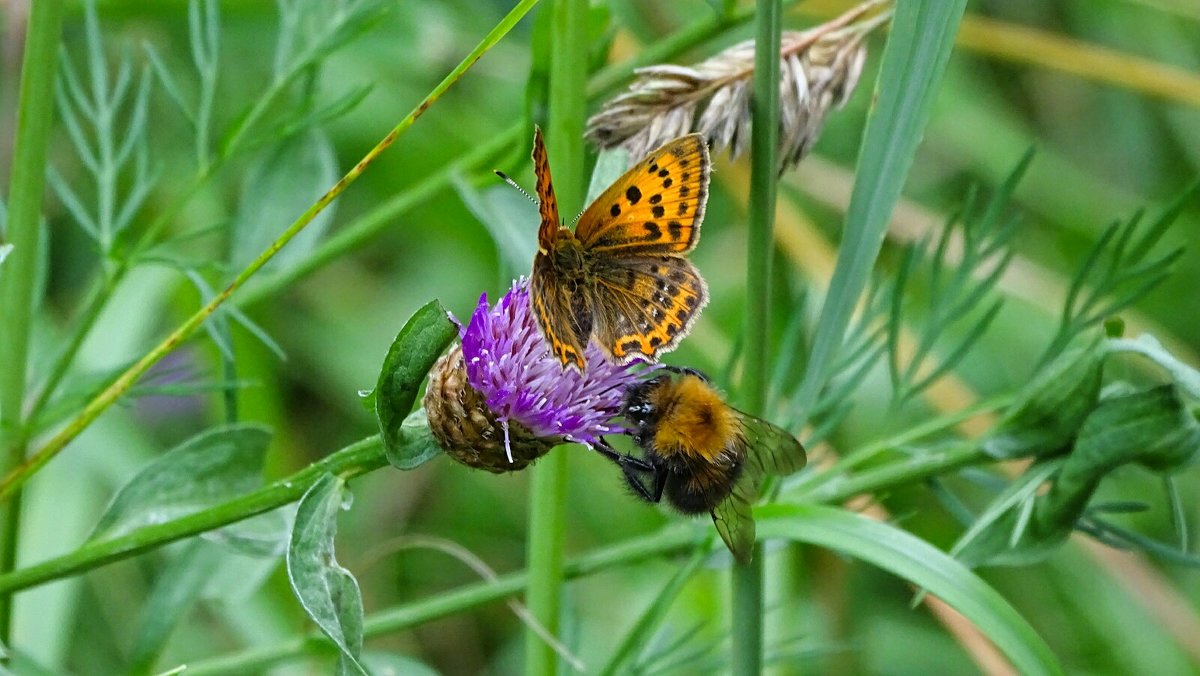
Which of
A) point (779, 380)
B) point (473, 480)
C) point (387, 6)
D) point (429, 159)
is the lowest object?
point (473, 480)

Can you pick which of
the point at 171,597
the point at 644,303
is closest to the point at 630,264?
the point at 644,303

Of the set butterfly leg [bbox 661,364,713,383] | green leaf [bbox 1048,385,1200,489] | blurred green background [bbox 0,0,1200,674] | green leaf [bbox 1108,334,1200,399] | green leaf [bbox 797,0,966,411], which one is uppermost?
green leaf [bbox 797,0,966,411]

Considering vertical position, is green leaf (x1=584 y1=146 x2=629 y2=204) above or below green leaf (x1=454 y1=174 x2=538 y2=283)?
above

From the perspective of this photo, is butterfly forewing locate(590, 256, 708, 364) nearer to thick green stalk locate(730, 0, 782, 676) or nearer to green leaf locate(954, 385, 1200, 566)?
thick green stalk locate(730, 0, 782, 676)

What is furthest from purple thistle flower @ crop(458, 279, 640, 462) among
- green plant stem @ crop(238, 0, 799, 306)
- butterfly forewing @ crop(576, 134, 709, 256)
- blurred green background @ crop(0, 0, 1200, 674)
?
blurred green background @ crop(0, 0, 1200, 674)

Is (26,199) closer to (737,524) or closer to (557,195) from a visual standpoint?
(557,195)

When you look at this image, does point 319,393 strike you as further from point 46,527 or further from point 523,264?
point 523,264

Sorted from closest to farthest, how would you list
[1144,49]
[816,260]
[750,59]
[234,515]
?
[234,515] < [750,59] < [816,260] < [1144,49]

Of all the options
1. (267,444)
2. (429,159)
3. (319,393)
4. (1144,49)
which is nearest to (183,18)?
(429,159)
